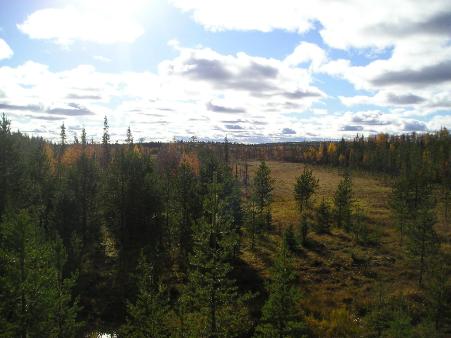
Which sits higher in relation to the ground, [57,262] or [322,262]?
[57,262]

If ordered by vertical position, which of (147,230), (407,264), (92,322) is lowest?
(92,322)

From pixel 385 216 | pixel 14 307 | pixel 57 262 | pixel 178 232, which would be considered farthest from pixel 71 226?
pixel 385 216

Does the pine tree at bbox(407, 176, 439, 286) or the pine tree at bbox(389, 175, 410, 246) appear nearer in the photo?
the pine tree at bbox(407, 176, 439, 286)

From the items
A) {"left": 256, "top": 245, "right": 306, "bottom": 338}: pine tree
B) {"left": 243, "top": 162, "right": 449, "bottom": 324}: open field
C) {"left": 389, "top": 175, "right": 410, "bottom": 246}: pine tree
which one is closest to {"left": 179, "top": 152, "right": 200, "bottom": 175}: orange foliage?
{"left": 243, "top": 162, "right": 449, "bottom": 324}: open field

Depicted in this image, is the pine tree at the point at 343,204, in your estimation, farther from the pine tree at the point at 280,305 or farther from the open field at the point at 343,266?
the pine tree at the point at 280,305

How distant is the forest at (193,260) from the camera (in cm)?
1911

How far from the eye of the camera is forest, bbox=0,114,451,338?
19.1 meters

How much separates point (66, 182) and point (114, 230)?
24.3 feet

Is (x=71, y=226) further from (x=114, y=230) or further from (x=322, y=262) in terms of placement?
(x=322, y=262)

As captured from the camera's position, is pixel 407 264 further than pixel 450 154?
No

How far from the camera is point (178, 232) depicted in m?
38.6

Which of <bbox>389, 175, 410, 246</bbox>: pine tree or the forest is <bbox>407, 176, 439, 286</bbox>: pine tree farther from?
<bbox>389, 175, 410, 246</bbox>: pine tree

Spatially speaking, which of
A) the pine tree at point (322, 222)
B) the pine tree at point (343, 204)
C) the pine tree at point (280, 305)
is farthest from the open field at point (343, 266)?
the pine tree at point (280, 305)

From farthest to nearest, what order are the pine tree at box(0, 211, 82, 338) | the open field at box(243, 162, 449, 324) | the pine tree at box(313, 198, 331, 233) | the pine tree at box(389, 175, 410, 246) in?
1. the pine tree at box(313, 198, 331, 233)
2. the pine tree at box(389, 175, 410, 246)
3. the open field at box(243, 162, 449, 324)
4. the pine tree at box(0, 211, 82, 338)
